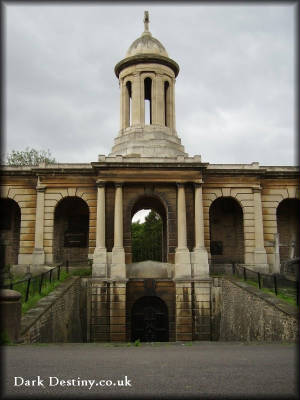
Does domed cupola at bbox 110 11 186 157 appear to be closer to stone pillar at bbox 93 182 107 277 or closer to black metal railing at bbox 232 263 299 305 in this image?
stone pillar at bbox 93 182 107 277

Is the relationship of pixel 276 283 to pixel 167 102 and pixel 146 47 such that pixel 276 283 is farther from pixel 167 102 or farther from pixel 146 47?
pixel 146 47

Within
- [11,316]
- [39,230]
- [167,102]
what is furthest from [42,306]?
[167,102]

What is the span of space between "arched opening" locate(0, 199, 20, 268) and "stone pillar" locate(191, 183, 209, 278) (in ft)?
37.1

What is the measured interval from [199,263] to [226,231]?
5.53 metres

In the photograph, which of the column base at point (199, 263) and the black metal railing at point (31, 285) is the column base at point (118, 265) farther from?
the column base at point (199, 263)

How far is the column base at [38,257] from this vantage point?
2153 centimetres

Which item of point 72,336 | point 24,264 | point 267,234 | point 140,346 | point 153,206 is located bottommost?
point 72,336

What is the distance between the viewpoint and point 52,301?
50.0ft

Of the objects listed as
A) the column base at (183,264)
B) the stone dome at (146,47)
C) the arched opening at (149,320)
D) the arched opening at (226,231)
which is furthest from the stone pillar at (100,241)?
the stone dome at (146,47)

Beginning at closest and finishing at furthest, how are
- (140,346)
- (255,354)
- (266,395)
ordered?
(266,395)
(255,354)
(140,346)

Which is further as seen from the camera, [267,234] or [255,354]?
[267,234]

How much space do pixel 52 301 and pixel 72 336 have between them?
3.30 m

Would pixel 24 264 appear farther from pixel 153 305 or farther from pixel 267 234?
pixel 267 234

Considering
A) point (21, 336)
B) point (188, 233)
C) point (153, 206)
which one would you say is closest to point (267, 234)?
point (188, 233)
